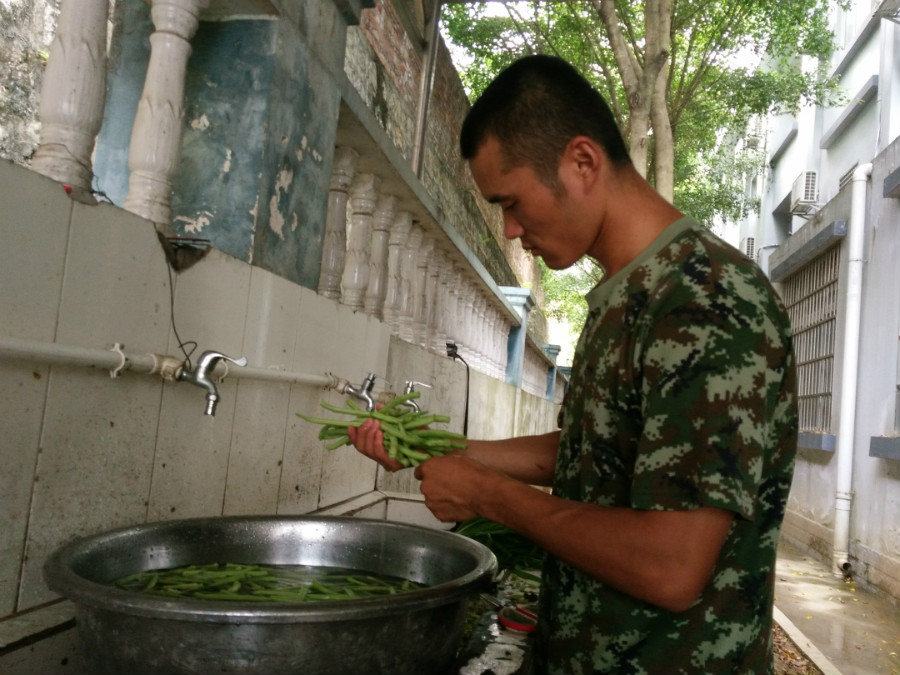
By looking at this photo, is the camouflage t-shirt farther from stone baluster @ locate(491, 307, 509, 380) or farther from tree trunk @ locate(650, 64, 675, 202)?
tree trunk @ locate(650, 64, 675, 202)

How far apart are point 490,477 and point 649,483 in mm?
417

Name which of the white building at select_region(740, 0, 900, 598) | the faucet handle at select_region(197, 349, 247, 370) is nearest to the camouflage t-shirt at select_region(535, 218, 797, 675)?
the faucet handle at select_region(197, 349, 247, 370)

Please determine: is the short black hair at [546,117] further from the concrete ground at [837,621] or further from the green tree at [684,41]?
the green tree at [684,41]

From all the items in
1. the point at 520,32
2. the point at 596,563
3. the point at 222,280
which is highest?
the point at 520,32

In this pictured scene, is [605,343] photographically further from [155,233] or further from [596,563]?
[155,233]

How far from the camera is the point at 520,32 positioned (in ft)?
38.6

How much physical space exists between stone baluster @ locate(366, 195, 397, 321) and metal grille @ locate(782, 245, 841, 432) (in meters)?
7.88

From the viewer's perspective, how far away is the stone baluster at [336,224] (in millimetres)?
3650

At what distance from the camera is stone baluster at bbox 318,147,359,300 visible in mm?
3650

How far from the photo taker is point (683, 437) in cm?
137

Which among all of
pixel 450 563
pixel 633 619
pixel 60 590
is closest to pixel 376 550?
pixel 450 563

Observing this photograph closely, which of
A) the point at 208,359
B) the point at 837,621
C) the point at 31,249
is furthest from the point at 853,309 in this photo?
the point at 31,249

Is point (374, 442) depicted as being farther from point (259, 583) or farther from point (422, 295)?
point (422, 295)

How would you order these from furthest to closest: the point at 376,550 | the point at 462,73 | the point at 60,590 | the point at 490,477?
the point at 462,73
the point at 376,550
the point at 490,477
the point at 60,590
